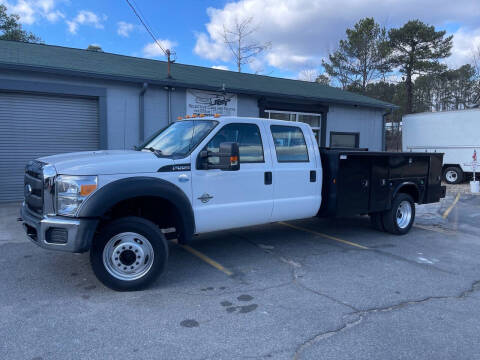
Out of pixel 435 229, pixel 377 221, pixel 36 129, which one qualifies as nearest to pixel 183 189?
pixel 377 221

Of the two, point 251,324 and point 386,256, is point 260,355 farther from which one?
point 386,256

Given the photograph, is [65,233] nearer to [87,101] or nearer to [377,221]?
[377,221]

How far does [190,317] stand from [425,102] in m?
37.8

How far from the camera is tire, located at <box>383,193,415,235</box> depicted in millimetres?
7289

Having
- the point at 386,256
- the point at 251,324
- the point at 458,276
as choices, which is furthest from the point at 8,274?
the point at 458,276

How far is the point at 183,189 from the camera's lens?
468 centimetres

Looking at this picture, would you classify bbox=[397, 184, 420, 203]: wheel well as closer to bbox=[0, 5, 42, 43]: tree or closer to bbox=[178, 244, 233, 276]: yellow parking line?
bbox=[178, 244, 233, 276]: yellow parking line

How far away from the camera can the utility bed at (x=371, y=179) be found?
20.5 ft

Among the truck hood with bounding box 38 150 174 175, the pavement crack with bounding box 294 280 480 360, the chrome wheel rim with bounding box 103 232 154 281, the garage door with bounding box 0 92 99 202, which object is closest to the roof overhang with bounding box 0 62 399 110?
the garage door with bounding box 0 92 99 202

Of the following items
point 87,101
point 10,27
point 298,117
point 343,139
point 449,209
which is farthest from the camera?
point 10,27

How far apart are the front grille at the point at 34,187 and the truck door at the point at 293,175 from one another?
3.08 m

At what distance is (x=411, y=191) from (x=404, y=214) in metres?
0.51

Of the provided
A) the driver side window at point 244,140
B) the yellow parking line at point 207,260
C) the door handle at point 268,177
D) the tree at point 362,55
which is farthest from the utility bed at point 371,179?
the tree at point 362,55

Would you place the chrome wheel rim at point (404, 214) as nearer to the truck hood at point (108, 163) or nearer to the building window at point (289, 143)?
the building window at point (289, 143)
